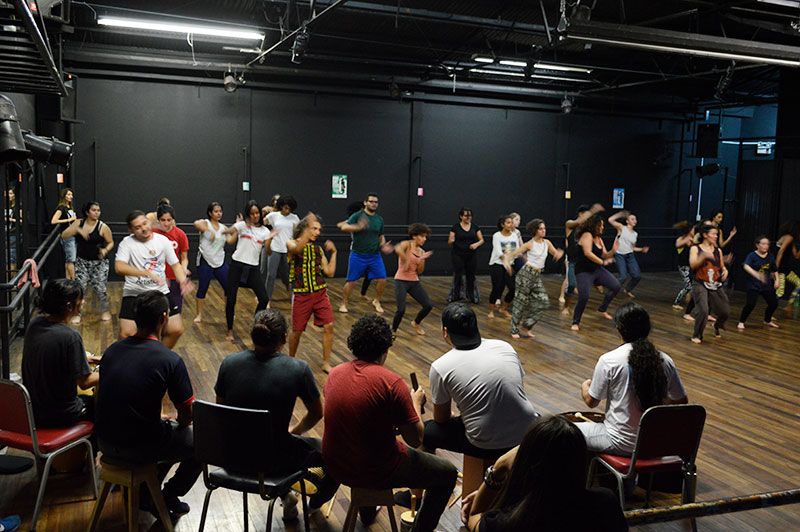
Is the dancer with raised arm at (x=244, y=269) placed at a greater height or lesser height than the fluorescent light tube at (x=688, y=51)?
lesser

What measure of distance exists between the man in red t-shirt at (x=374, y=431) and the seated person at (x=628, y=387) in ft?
3.10

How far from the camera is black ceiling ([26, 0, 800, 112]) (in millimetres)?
9852

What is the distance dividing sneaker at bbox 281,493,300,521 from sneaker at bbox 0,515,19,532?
1.31 m

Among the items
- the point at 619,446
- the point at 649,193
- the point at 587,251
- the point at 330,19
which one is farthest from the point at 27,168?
the point at 649,193

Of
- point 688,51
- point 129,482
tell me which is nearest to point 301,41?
point 688,51

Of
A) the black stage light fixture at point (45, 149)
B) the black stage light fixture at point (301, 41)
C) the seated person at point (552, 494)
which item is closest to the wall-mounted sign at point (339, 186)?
the black stage light fixture at point (301, 41)

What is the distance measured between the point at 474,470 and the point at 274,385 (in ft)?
3.61

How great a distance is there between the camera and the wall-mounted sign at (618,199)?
1612 cm

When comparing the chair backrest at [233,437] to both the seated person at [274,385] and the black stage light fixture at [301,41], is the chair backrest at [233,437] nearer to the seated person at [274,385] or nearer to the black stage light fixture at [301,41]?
the seated person at [274,385]

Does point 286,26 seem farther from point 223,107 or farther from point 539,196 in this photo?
point 539,196

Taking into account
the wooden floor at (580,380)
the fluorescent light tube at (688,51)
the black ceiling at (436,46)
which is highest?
the black ceiling at (436,46)

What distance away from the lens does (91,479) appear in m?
3.76

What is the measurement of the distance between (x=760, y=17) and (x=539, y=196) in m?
5.89

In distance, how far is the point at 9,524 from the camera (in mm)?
3227
